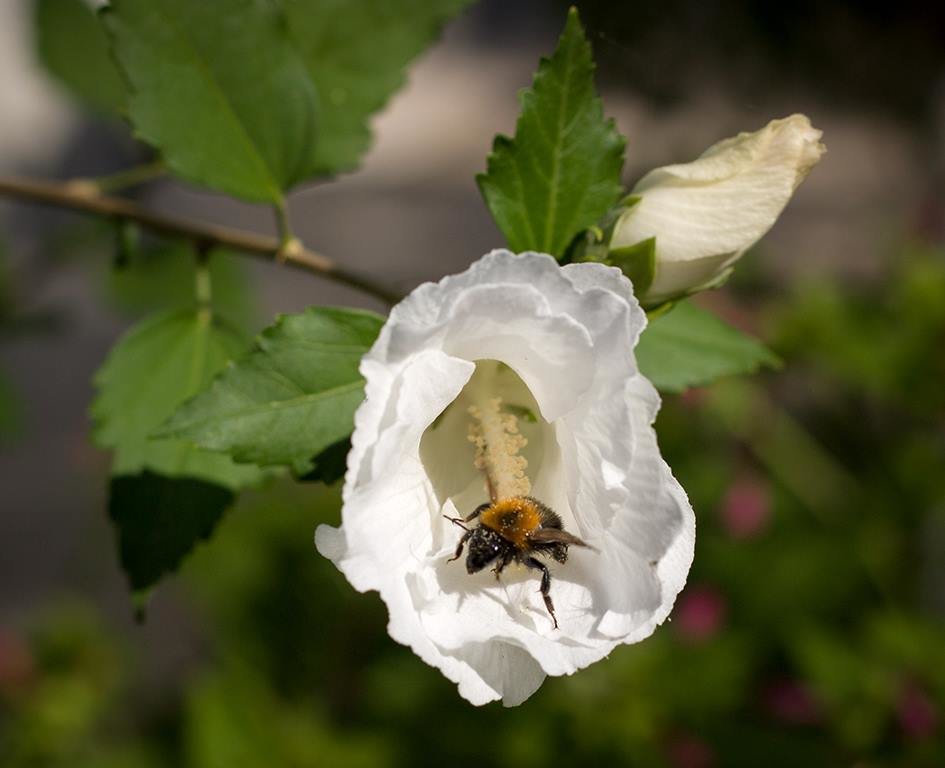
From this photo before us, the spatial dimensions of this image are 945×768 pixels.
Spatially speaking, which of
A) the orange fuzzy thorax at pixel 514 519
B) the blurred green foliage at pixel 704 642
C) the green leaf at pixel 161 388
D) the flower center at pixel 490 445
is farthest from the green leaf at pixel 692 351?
the blurred green foliage at pixel 704 642

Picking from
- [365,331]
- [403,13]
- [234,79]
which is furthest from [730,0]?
[365,331]

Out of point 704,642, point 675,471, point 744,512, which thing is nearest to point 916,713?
point 704,642

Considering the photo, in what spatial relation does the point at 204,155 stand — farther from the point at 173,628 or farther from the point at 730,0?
the point at 730,0

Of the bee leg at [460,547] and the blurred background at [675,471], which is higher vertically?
the bee leg at [460,547]

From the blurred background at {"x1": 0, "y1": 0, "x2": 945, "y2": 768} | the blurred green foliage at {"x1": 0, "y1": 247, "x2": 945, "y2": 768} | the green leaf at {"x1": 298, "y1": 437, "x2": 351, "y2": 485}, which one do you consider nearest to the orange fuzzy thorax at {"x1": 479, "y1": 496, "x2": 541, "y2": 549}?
the green leaf at {"x1": 298, "y1": 437, "x2": 351, "y2": 485}

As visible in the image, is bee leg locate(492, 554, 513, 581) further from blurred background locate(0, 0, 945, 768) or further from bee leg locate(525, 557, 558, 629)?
blurred background locate(0, 0, 945, 768)

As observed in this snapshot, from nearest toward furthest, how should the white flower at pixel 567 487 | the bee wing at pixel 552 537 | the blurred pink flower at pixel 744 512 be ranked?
the white flower at pixel 567 487, the bee wing at pixel 552 537, the blurred pink flower at pixel 744 512

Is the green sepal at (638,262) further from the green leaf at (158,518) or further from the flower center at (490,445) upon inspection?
the green leaf at (158,518)
